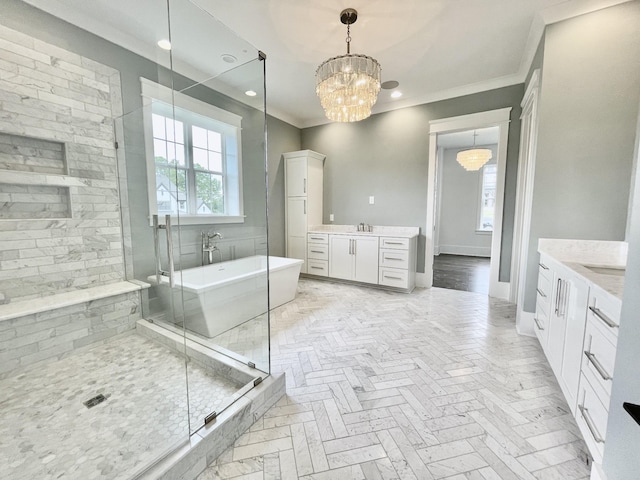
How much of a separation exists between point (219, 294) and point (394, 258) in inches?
94.4

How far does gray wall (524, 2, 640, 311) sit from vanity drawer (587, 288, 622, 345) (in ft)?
4.35

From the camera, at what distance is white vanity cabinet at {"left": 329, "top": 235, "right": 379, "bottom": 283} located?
3822mm

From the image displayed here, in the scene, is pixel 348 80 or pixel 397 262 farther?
pixel 397 262

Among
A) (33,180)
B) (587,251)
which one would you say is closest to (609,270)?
(587,251)

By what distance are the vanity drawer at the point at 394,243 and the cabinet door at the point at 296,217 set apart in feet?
4.45

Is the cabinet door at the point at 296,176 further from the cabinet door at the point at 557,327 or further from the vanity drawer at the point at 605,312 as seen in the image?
the vanity drawer at the point at 605,312

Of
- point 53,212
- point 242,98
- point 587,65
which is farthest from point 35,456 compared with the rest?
point 587,65

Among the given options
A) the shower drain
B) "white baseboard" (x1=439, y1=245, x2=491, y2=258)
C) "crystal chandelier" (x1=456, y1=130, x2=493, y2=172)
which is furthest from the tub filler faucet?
"white baseboard" (x1=439, y1=245, x2=491, y2=258)

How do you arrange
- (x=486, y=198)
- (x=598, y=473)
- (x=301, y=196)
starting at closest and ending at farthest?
(x=598, y=473) < (x=301, y=196) < (x=486, y=198)

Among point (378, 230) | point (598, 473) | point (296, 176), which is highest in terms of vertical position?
point (296, 176)

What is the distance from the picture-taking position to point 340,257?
4.07 meters

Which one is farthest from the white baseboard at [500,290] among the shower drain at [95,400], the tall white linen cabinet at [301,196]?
the shower drain at [95,400]

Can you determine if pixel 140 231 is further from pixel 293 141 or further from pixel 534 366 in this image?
pixel 534 366

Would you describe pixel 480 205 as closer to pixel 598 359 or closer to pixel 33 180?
pixel 598 359
